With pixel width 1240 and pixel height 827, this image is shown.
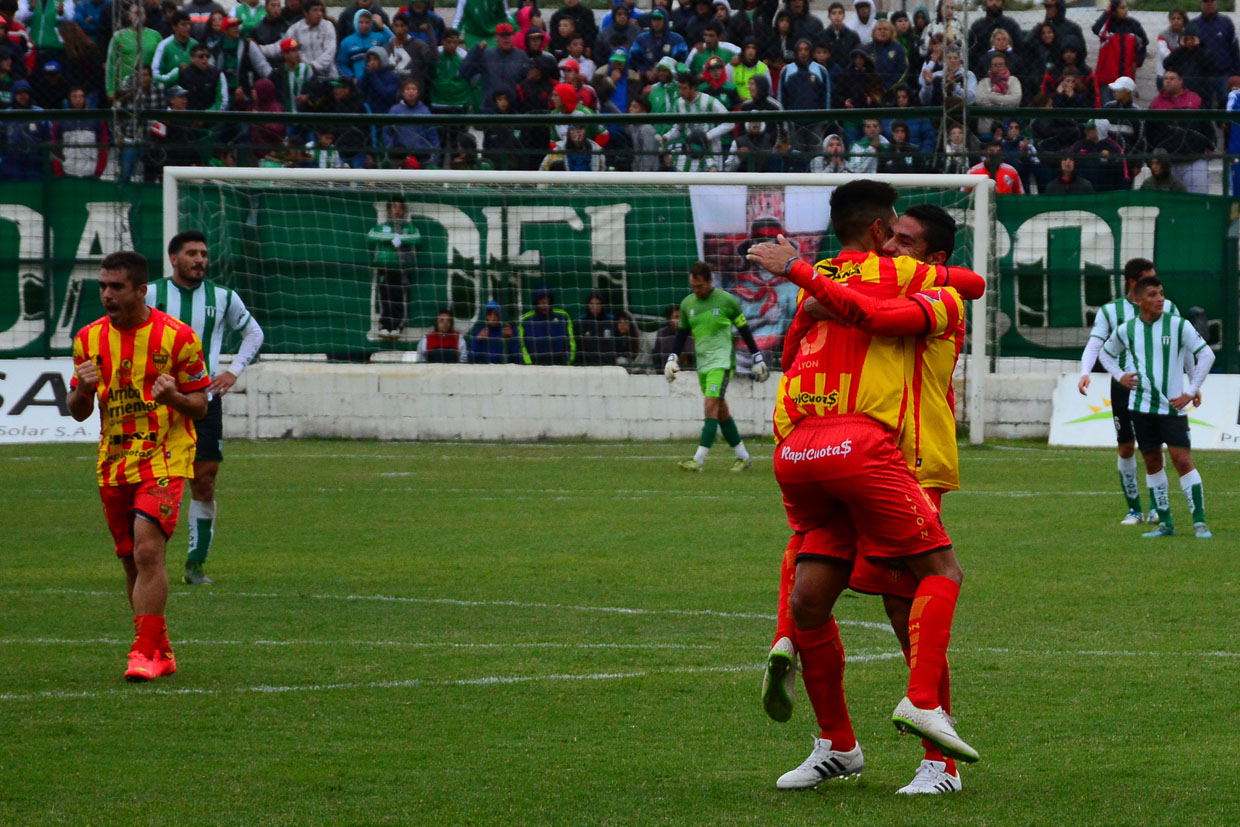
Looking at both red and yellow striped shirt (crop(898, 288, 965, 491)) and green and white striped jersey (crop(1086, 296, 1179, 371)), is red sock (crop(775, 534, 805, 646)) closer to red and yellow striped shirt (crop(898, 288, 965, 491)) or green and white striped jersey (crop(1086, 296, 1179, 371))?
red and yellow striped shirt (crop(898, 288, 965, 491))

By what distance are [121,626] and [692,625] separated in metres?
3.03

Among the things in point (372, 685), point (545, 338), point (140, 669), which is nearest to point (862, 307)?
point (372, 685)

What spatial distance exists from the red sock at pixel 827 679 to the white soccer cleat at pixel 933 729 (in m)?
0.47

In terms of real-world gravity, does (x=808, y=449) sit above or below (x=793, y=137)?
below

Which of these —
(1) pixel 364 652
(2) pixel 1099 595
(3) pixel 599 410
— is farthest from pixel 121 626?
(3) pixel 599 410

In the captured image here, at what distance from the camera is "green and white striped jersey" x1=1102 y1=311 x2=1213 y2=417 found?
1217 cm

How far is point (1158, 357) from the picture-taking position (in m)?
12.2

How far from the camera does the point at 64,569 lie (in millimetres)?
10836

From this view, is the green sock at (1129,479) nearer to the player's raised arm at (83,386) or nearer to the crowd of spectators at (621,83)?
the crowd of spectators at (621,83)

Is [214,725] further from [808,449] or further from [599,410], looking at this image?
[599,410]

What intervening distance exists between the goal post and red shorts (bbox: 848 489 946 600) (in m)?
14.5

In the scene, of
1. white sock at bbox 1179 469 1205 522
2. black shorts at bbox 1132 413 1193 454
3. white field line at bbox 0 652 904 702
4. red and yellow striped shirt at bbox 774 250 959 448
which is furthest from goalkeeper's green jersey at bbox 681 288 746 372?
red and yellow striped shirt at bbox 774 250 959 448

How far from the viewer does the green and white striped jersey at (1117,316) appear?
12.4 meters

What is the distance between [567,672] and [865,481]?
269 cm
